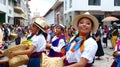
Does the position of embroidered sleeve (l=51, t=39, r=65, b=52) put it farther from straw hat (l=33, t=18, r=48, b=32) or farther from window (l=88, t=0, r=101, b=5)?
window (l=88, t=0, r=101, b=5)

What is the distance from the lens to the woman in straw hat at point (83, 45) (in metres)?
3.38

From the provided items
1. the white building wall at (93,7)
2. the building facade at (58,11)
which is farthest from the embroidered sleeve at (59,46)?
the building facade at (58,11)

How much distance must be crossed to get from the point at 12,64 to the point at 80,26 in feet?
4.98

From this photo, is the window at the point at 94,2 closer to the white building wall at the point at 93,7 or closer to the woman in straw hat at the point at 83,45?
the white building wall at the point at 93,7

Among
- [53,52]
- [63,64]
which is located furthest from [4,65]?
[53,52]

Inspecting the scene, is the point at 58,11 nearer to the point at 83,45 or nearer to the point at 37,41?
the point at 37,41

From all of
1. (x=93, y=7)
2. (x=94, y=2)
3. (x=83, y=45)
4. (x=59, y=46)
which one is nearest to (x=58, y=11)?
(x=94, y=2)

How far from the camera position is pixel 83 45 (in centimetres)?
346

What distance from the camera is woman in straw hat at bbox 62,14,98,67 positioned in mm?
3383

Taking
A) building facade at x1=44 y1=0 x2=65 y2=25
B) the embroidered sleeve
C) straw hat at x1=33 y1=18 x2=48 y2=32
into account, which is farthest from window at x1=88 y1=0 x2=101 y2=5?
straw hat at x1=33 y1=18 x2=48 y2=32

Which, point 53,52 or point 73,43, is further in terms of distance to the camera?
point 53,52

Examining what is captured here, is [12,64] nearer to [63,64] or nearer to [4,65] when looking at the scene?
[4,65]

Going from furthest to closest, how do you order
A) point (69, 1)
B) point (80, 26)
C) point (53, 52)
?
point (69, 1), point (53, 52), point (80, 26)

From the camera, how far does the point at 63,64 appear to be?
12.1 ft
